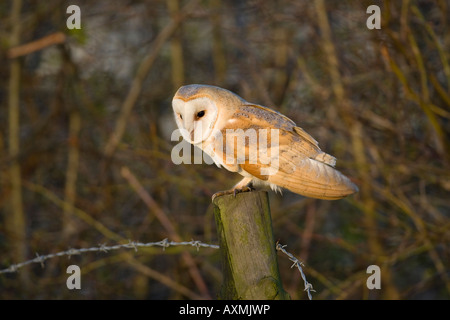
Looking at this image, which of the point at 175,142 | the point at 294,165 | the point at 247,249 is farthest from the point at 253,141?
the point at 175,142

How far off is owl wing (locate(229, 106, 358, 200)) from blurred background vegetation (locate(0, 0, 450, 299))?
4.59 ft

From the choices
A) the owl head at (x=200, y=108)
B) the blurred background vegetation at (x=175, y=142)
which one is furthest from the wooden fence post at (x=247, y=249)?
the blurred background vegetation at (x=175, y=142)

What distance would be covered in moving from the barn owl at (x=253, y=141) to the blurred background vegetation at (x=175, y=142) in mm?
1435

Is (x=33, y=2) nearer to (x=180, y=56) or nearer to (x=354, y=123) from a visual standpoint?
(x=180, y=56)

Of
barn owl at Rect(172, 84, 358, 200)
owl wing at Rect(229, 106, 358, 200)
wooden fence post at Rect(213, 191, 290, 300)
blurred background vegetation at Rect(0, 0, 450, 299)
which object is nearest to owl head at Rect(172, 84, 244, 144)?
barn owl at Rect(172, 84, 358, 200)

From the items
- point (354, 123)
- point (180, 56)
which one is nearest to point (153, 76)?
point (180, 56)

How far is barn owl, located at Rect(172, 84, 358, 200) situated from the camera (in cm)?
269

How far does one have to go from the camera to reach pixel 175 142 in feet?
18.8

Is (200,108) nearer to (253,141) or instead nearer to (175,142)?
(253,141)

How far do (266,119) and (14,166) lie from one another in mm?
4177

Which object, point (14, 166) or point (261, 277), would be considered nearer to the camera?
point (261, 277)

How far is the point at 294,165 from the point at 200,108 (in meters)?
0.53

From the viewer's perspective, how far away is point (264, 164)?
2.73m
